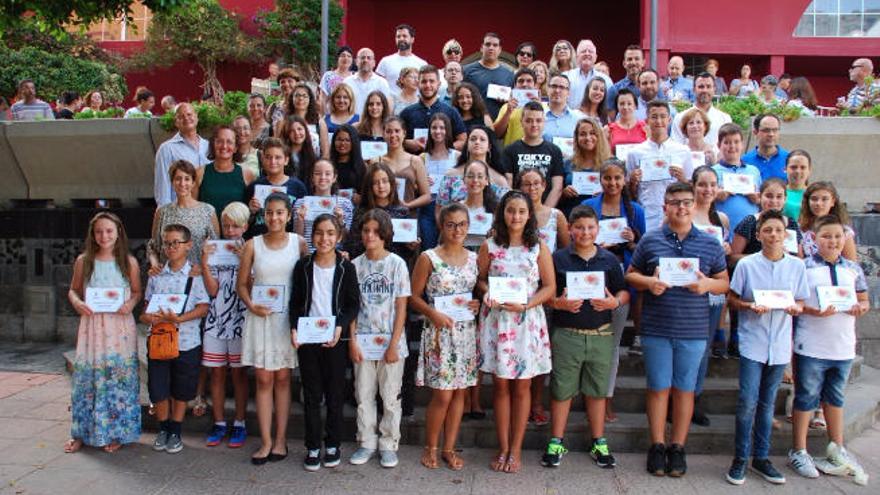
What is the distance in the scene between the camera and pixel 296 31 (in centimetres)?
1664

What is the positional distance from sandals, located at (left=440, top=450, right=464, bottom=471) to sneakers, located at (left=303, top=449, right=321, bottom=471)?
878mm

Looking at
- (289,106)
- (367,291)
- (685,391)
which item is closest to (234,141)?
(289,106)

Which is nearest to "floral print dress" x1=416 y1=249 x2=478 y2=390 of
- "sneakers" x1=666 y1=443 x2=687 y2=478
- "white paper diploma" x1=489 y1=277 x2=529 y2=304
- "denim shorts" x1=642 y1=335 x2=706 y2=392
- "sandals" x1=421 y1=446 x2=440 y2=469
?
"white paper diploma" x1=489 y1=277 x2=529 y2=304

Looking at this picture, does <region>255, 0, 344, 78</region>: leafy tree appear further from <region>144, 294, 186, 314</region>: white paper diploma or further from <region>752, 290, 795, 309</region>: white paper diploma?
<region>752, 290, 795, 309</region>: white paper diploma

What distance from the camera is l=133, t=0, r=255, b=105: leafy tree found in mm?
16844

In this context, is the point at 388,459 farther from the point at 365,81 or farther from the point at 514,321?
the point at 365,81

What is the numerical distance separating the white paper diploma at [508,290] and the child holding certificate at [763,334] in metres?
1.51

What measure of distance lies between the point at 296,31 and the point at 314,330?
43.9ft

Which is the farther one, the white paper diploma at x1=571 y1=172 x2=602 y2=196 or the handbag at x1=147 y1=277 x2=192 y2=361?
the white paper diploma at x1=571 y1=172 x2=602 y2=196

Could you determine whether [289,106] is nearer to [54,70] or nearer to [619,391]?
[619,391]

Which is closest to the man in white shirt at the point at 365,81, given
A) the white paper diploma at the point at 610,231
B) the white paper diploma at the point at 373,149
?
the white paper diploma at the point at 373,149

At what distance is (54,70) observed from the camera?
15.2m

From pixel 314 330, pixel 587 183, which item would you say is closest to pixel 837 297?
pixel 587 183

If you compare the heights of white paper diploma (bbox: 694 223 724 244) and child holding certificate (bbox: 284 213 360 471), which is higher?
white paper diploma (bbox: 694 223 724 244)
